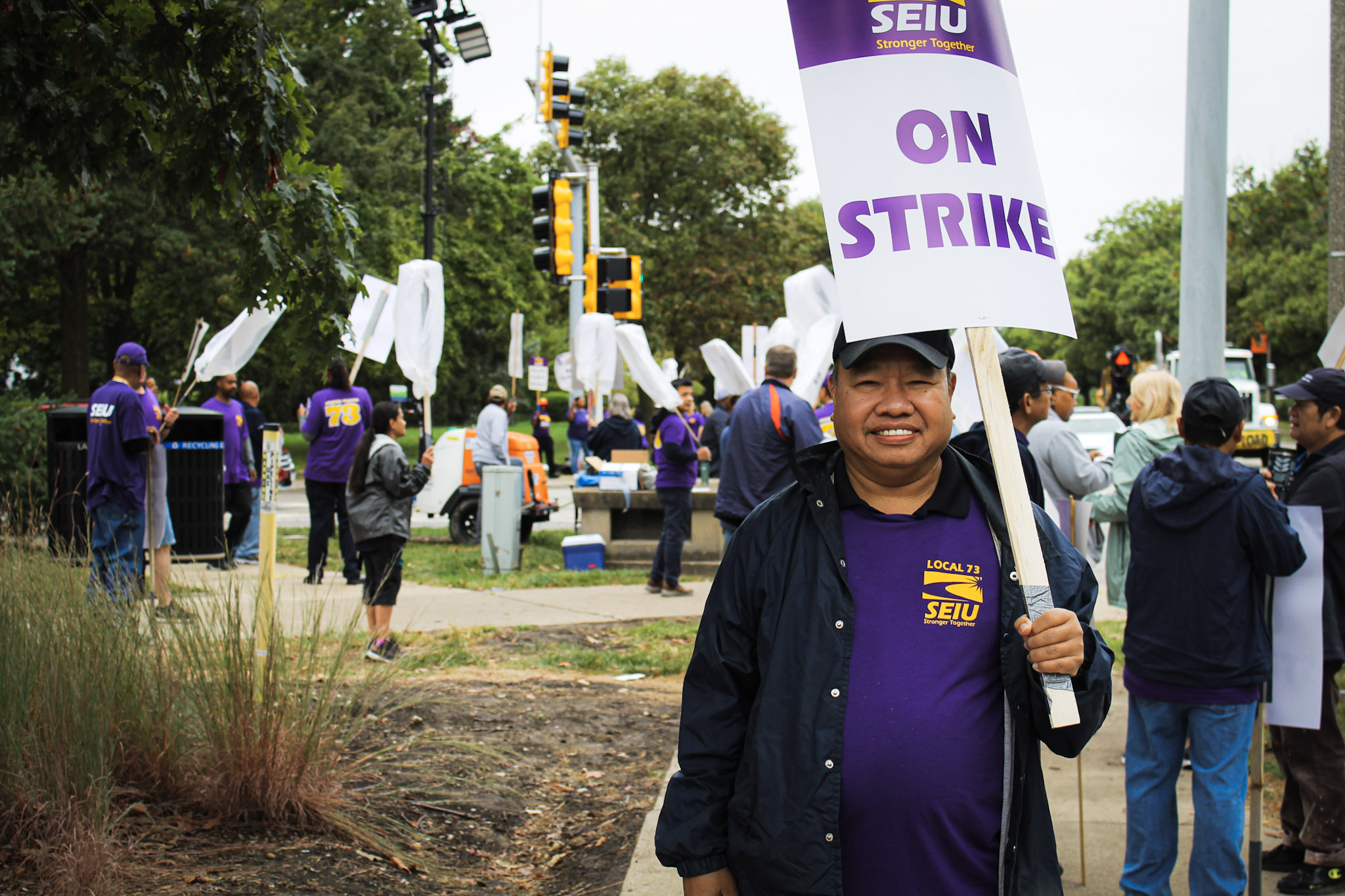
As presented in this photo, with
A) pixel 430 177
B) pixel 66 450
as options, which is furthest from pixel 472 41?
pixel 66 450

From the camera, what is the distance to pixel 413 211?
34969 mm

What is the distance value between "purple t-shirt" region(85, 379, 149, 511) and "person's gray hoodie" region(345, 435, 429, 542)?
A: 73.0 inches

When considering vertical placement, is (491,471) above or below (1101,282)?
below

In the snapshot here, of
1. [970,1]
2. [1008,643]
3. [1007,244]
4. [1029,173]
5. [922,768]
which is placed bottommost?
[922,768]

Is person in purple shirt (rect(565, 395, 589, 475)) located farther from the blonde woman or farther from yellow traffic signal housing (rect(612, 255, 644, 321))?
the blonde woman

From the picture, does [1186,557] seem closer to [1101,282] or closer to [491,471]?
[491,471]

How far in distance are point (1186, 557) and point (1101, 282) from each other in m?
77.6

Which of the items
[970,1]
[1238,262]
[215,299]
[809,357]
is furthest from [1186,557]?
[1238,262]

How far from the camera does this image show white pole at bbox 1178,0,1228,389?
6348 millimetres

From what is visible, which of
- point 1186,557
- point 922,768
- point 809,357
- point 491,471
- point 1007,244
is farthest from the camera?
point 491,471

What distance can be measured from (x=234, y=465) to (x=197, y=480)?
0.98 m

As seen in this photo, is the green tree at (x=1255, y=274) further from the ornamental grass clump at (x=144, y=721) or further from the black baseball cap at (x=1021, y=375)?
the ornamental grass clump at (x=144, y=721)

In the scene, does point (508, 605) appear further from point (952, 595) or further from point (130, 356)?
point (952, 595)

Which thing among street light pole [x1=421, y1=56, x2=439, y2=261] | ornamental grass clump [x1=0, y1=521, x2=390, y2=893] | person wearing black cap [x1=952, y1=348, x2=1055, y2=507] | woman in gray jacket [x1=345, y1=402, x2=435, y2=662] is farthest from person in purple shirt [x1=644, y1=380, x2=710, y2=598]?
street light pole [x1=421, y1=56, x2=439, y2=261]
